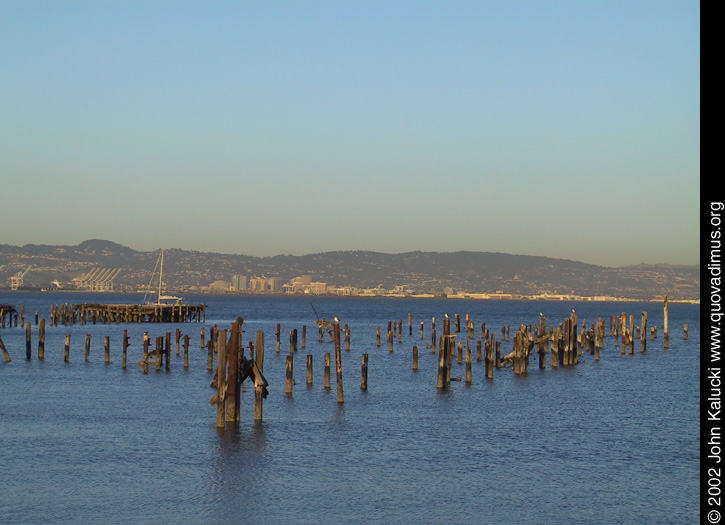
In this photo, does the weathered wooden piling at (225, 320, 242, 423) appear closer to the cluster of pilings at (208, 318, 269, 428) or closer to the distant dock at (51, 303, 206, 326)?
the cluster of pilings at (208, 318, 269, 428)

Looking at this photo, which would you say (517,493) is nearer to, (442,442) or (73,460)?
(442,442)

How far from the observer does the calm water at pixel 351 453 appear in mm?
19609

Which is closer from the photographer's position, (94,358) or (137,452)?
(137,452)

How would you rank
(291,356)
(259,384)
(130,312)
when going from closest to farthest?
1. (259,384)
2. (291,356)
3. (130,312)

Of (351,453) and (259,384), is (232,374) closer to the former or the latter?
(259,384)

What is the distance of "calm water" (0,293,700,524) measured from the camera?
1961cm

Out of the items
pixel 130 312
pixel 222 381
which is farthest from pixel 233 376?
pixel 130 312

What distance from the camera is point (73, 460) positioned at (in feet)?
76.5

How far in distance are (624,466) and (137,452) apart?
12.2m

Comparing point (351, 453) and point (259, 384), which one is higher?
point (259, 384)

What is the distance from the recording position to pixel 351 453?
24859mm

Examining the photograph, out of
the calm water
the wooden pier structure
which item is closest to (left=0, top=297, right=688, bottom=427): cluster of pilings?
the calm water

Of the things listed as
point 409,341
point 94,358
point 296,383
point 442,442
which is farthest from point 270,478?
point 409,341
